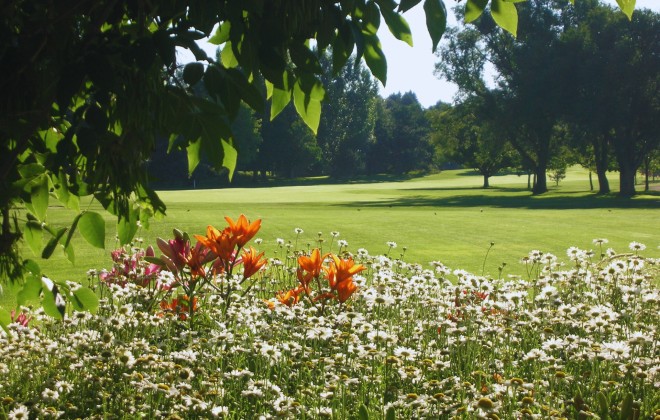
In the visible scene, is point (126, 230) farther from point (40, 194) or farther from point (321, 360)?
point (321, 360)

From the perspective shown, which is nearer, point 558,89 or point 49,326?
point 49,326

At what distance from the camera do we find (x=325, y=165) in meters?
81.6

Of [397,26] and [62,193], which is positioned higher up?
[397,26]

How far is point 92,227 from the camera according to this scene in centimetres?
196

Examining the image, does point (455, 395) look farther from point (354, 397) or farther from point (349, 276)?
point (349, 276)

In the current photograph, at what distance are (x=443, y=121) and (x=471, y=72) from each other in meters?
6.55

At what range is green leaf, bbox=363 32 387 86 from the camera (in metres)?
2.02

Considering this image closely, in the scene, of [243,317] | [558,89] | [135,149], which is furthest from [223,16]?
[558,89]

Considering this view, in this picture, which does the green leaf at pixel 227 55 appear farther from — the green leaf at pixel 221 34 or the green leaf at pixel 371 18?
the green leaf at pixel 371 18

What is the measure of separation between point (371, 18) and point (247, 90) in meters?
0.59

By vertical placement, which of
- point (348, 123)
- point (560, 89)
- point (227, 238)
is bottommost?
point (227, 238)

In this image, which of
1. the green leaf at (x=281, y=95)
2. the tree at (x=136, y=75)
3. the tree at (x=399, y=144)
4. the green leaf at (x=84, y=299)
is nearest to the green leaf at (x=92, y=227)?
the tree at (x=136, y=75)

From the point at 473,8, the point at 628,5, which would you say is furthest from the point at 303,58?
the point at 628,5

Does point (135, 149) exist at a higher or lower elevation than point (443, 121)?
lower
